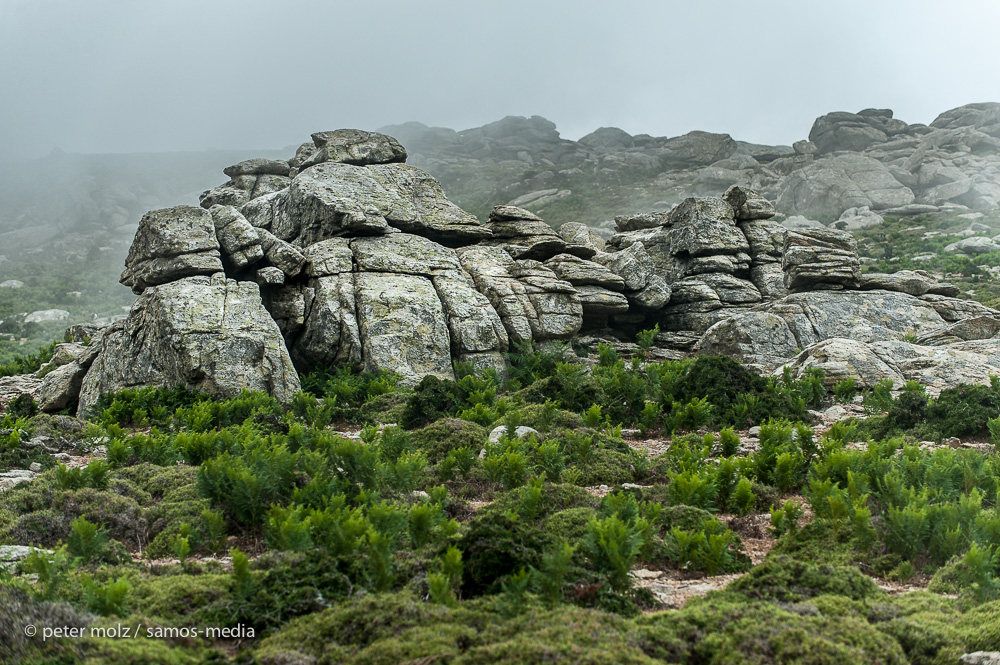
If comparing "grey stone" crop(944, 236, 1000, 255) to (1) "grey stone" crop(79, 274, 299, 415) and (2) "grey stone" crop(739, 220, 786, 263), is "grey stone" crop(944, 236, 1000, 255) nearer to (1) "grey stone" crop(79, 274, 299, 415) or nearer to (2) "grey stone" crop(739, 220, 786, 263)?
(2) "grey stone" crop(739, 220, 786, 263)

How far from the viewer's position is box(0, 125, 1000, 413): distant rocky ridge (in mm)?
14648

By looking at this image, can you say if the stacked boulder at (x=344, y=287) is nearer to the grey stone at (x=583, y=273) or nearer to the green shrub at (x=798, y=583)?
the grey stone at (x=583, y=273)

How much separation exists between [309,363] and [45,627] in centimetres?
1365

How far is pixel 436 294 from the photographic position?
712 inches

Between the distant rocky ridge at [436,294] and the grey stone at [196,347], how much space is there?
1.7 inches

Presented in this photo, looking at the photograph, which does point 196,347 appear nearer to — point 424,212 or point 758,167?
point 424,212

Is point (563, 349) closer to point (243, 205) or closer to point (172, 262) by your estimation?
point (172, 262)

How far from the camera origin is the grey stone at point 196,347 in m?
14.0

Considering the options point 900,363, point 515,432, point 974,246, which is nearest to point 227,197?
point 515,432

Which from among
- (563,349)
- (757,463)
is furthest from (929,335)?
(757,463)

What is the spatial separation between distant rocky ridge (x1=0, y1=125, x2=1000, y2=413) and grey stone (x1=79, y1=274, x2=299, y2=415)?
0.04m

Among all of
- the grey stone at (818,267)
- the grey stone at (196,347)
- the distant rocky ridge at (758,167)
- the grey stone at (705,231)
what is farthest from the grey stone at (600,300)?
the distant rocky ridge at (758,167)

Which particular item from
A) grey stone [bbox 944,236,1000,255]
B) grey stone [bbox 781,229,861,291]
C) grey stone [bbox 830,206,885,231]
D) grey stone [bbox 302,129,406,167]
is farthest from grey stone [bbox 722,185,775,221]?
grey stone [bbox 830,206,885,231]

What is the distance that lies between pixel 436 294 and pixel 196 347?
259 inches
